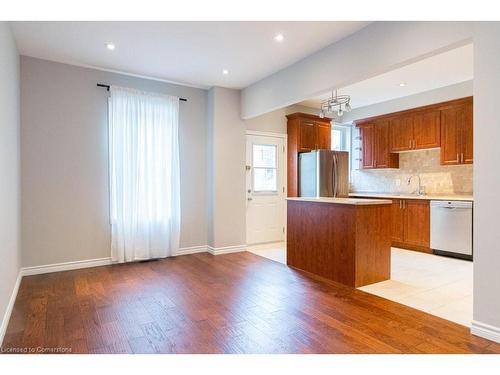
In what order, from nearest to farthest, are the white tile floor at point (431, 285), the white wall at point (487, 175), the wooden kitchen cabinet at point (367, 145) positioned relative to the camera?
the white wall at point (487, 175) → the white tile floor at point (431, 285) → the wooden kitchen cabinet at point (367, 145)

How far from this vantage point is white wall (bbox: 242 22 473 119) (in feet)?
8.18

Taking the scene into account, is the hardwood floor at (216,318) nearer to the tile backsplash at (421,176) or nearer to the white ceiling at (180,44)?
the white ceiling at (180,44)

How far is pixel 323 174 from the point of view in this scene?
18.9 feet

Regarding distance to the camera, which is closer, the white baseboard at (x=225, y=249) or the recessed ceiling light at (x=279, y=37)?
the recessed ceiling light at (x=279, y=37)

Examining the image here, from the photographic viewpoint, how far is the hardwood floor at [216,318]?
216 centimetres

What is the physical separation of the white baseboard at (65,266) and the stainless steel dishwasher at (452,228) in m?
4.91

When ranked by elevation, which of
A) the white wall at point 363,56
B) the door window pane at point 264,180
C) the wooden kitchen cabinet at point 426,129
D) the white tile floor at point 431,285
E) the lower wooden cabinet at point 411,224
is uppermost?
the white wall at point 363,56

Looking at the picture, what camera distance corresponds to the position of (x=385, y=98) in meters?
5.94

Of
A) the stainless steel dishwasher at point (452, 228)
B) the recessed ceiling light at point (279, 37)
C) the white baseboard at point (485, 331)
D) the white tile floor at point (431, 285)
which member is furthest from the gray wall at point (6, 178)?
the stainless steel dishwasher at point (452, 228)

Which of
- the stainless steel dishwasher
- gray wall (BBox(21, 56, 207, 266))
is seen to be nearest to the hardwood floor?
gray wall (BBox(21, 56, 207, 266))

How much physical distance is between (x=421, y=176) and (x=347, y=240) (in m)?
3.29

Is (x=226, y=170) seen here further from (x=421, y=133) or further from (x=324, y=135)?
(x=421, y=133)

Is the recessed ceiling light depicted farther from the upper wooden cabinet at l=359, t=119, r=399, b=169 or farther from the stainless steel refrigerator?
the upper wooden cabinet at l=359, t=119, r=399, b=169

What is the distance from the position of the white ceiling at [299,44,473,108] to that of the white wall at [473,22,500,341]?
1693mm
